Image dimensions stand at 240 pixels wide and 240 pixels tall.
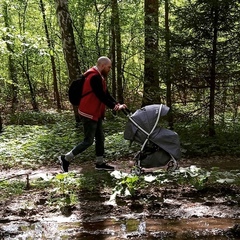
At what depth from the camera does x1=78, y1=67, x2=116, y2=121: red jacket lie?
19.9 feet

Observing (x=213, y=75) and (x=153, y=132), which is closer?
(x=153, y=132)

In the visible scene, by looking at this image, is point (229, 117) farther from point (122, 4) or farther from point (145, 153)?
point (122, 4)

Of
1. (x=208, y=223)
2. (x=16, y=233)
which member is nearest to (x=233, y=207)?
(x=208, y=223)

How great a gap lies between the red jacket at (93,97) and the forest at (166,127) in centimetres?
114

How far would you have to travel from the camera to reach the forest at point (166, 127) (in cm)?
407

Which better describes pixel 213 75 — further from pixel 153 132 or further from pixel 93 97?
pixel 93 97

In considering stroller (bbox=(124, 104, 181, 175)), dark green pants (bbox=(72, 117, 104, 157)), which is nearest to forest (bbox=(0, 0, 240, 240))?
stroller (bbox=(124, 104, 181, 175))

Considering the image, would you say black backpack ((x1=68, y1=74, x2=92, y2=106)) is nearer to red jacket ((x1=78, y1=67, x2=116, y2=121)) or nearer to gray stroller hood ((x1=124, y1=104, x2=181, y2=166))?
red jacket ((x1=78, y1=67, x2=116, y2=121))

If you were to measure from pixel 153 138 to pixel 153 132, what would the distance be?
104 mm

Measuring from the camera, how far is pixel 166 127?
29.5 feet

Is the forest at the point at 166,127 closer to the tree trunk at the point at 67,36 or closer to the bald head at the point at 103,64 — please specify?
the tree trunk at the point at 67,36

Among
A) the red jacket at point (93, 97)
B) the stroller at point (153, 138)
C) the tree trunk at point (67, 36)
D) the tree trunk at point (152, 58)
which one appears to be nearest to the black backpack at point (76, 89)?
the red jacket at point (93, 97)

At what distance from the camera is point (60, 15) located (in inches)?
461

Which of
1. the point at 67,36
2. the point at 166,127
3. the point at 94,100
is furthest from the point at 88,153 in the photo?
the point at 67,36
